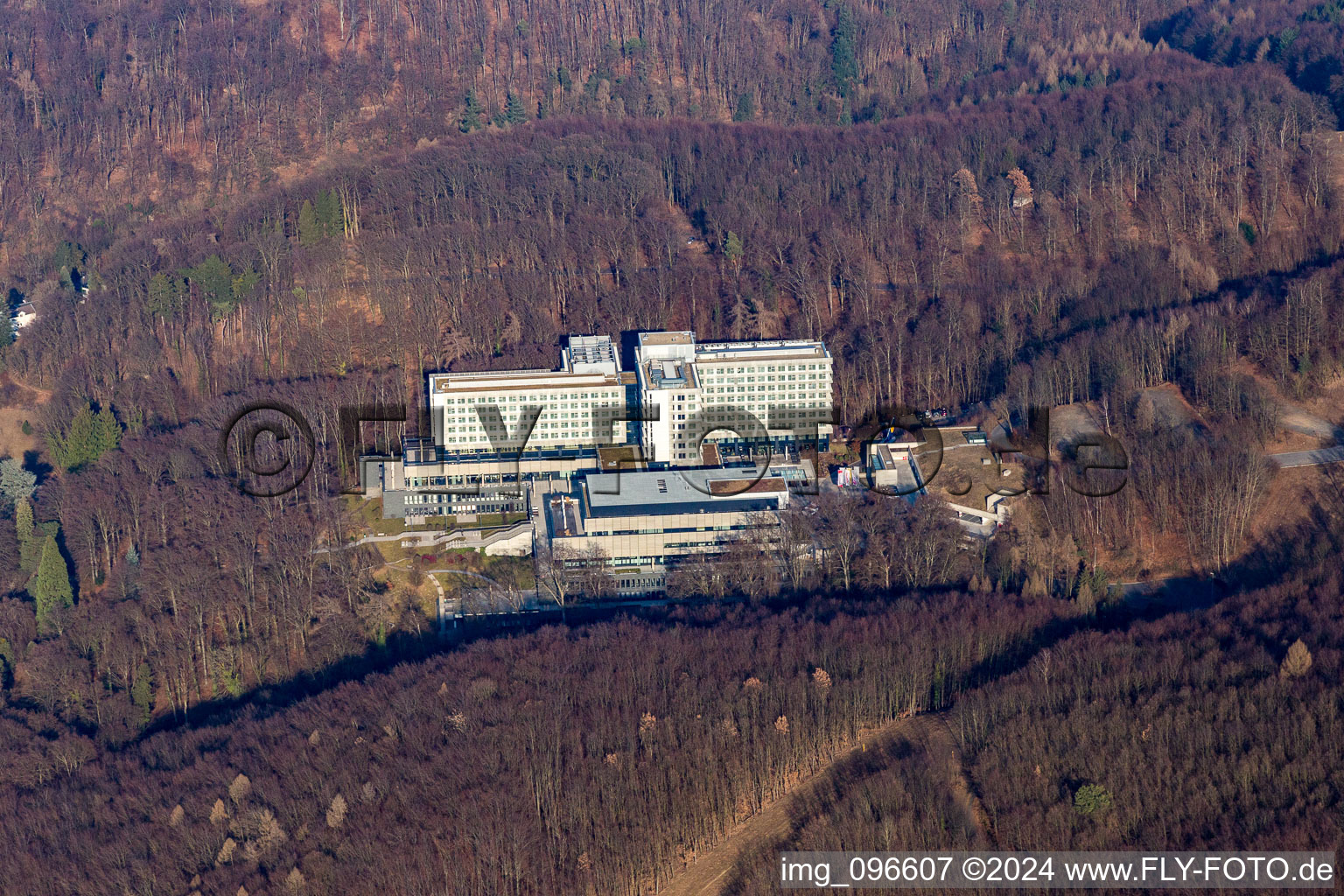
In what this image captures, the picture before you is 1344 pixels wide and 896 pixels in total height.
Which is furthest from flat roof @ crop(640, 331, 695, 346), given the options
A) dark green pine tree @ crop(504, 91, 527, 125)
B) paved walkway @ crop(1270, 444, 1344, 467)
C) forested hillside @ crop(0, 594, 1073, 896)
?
dark green pine tree @ crop(504, 91, 527, 125)

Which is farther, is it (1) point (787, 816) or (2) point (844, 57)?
(2) point (844, 57)

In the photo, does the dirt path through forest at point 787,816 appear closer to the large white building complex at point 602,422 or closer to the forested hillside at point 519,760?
the forested hillside at point 519,760

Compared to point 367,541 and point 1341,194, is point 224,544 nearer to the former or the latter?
point 367,541

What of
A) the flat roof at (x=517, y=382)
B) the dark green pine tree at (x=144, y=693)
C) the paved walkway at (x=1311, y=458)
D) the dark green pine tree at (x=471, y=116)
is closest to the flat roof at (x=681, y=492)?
the flat roof at (x=517, y=382)

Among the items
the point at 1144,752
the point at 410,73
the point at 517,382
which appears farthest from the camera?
the point at 410,73

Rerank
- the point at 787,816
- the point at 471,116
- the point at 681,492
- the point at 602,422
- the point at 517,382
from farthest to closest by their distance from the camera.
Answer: the point at 471,116 < the point at 602,422 < the point at 517,382 < the point at 681,492 < the point at 787,816

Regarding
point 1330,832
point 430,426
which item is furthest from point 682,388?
point 1330,832

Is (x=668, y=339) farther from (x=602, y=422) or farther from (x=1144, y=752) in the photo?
(x=1144, y=752)

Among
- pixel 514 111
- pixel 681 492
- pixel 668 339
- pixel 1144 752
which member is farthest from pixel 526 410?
pixel 514 111
